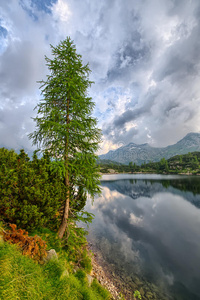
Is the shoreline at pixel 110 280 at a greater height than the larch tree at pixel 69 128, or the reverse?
the larch tree at pixel 69 128

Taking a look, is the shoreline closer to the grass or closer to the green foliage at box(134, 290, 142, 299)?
the green foliage at box(134, 290, 142, 299)

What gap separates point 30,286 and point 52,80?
33.8ft

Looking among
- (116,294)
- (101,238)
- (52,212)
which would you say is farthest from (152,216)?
(52,212)

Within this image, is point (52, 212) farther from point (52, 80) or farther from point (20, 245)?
point (52, 80)

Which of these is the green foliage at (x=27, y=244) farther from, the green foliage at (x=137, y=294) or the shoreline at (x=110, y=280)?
the green foliage at (x=137, y=294)

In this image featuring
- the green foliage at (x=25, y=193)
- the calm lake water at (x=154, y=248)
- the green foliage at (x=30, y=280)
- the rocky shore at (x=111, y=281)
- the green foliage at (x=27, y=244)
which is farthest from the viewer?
the calm lake water at (x=154, y=248)

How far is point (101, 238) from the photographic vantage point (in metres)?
15.7

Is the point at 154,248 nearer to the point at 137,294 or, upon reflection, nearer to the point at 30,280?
the point at 137,294

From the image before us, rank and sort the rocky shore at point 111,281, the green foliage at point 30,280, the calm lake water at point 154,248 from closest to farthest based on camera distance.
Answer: the green foliage at point 30,280 → the rocky shore at point 111,281 → the calm lake water at point 154,248

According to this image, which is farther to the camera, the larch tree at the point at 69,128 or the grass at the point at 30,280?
the larch tree at the point at 69,128

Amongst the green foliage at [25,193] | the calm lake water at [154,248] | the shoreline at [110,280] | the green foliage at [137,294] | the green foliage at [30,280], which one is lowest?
the calm lake water at [154,248]

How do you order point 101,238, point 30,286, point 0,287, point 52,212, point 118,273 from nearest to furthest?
point 0,287, point 30,286, point 52,212, point 118,273, point 101,238

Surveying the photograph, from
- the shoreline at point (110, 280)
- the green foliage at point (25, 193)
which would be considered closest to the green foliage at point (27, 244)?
the green foliage at point (25, 193)

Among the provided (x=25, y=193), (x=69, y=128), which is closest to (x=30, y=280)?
(x=25, y=193)
